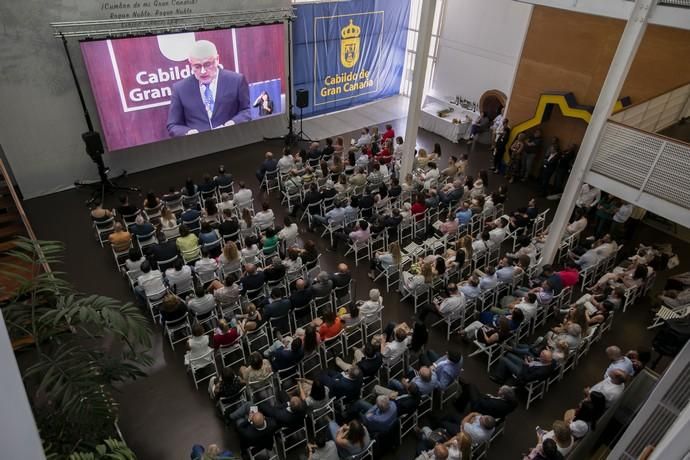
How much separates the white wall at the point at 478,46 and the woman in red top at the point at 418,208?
17.2 ft

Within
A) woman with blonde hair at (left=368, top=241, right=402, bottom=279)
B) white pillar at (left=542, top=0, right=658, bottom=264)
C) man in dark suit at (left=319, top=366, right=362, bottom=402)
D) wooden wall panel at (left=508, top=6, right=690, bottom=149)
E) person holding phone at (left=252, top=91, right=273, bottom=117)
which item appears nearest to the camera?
man in dark suit at (left=319, top=366, right=362, bottom=402)

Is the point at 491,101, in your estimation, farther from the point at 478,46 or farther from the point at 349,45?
the point at 349,45

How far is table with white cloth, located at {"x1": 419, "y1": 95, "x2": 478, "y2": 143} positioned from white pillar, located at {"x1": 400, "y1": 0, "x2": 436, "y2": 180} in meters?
3.54

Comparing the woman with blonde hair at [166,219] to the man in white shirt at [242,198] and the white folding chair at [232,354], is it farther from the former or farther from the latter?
the white folding chair at [232,354]

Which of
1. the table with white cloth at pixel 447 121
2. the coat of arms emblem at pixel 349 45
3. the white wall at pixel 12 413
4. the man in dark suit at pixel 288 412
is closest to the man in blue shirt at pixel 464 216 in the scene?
the man in dark suit at pixel 288 412

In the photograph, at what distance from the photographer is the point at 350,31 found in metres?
14.5

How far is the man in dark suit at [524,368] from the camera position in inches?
243

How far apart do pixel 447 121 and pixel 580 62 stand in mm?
4089

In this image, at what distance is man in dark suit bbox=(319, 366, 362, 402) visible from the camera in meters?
5.80

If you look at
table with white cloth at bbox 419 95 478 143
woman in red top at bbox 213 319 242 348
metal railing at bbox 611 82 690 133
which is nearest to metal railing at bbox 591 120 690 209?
metal railing at bbox 611 82 690 133

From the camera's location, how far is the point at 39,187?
10500 mm

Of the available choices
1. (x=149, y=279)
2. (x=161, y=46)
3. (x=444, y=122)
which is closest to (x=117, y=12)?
(x=161, y=46)

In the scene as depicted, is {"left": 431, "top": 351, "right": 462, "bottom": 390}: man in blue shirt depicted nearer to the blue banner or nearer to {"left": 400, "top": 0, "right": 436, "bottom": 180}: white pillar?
{"left": 400, "top": 0, "right": 436, "bottom": 180}: white pillar

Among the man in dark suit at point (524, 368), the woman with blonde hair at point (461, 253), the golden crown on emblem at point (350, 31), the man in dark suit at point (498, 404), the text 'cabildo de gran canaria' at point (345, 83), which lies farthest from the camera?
the text 'cabildo de gran canaria' at point (345, 83)
